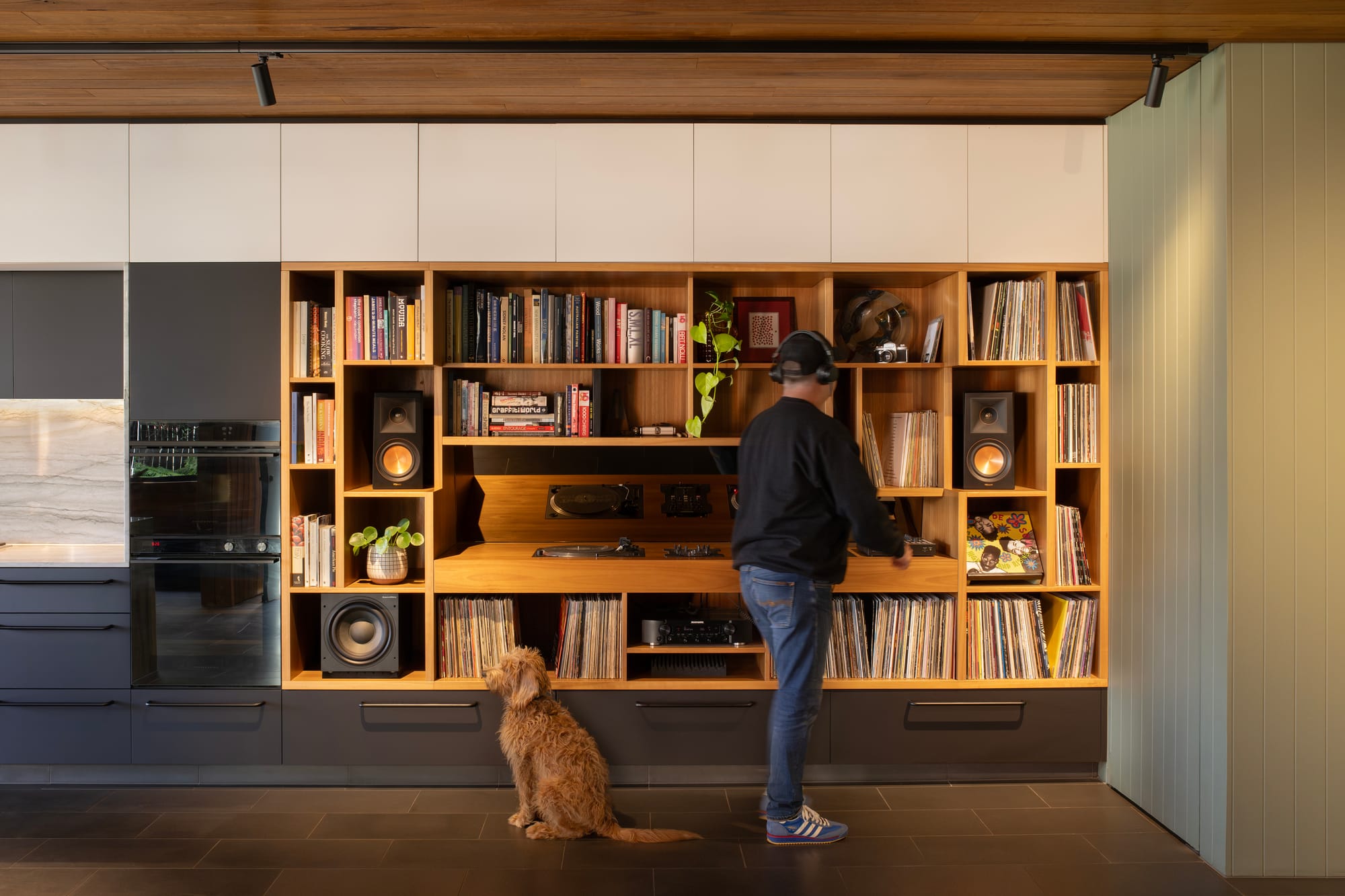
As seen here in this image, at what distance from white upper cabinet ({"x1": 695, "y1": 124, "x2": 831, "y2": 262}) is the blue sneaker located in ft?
6.66

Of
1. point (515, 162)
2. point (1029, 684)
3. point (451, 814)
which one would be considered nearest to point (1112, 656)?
point (1029, 684)

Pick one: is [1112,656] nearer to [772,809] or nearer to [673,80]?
[772,809]

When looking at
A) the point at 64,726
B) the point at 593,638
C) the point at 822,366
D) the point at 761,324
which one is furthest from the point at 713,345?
the point at 64,726

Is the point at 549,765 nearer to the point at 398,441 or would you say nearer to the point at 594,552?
the point at 594,552

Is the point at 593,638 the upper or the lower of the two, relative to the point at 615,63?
lower

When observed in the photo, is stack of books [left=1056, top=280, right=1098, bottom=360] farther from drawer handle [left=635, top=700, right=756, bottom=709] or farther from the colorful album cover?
drawer handle [left=635, top=700, right=756, bottom=709]

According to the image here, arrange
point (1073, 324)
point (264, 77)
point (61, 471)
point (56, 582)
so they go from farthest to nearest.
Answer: point (61, 471)
point (1073, 324)
point (56, 582)
point (264, 77)

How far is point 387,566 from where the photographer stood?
10.8 feet

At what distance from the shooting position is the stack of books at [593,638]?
3.26 meters

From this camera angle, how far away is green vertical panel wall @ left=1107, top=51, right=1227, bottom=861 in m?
2.64

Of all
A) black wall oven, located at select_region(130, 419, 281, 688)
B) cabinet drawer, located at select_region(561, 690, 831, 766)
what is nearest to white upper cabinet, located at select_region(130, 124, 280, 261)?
black wall oven, located at select_region(130, 419, 281, 688)

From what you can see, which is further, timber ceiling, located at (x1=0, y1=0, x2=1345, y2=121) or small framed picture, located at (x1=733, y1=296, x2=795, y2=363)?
small framed picture, located at (x1=733, y1=296, x2=795, y2=363)

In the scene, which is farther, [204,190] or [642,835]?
[204,190]

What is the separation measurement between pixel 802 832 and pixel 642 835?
535mm
